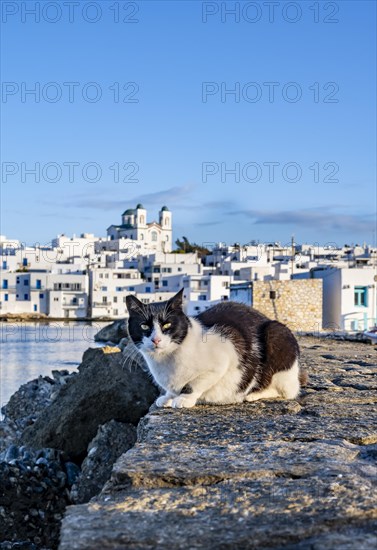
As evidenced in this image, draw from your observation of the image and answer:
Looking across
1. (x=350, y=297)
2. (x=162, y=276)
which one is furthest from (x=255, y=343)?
(x=162, y=276)

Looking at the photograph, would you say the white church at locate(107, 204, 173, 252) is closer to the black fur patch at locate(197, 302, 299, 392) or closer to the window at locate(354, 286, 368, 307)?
the window at locate(354, 286, 368, 307)

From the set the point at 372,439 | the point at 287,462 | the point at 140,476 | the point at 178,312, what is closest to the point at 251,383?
the point at 178,312

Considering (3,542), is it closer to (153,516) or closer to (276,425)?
(276,425)

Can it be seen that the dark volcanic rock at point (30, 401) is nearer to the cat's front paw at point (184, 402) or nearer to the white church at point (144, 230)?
the cat's front paw at point (184, 402)

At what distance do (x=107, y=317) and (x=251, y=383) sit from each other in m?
59.4

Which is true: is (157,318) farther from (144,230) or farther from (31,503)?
(144,230)

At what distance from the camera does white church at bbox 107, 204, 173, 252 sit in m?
108

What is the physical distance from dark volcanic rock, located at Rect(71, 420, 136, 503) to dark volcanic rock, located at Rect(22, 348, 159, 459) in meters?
0.38

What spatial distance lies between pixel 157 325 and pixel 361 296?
78.7ft

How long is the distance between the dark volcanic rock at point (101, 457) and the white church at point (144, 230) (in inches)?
3849

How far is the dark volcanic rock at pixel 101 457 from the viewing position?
14.1ft

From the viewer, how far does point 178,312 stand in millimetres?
3840

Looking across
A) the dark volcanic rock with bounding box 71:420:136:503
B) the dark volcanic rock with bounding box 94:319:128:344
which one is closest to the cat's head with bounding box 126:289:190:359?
the dark volcanic rock with bounding box 71:420:136:503

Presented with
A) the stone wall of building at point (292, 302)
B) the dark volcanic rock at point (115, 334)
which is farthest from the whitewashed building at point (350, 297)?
the dark volcanic rock at point (115, 334)
